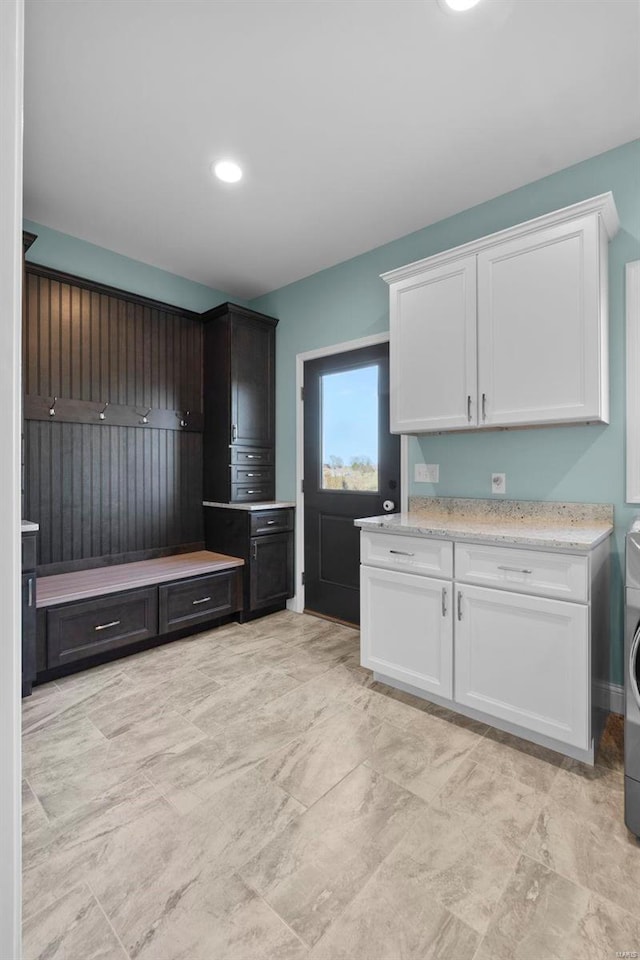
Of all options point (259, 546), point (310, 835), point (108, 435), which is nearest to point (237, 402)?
point (108, 435)

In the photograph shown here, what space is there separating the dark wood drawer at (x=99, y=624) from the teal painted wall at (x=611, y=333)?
1957 mm

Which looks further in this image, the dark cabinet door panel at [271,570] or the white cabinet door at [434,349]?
the dark cabinet door panel at [271,570]

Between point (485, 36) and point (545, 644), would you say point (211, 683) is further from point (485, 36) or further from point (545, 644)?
point (485, 36)

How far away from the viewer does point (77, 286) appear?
317cm

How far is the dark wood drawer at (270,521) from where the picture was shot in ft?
11.8

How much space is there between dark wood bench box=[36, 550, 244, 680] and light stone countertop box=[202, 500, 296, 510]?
0.41 metres

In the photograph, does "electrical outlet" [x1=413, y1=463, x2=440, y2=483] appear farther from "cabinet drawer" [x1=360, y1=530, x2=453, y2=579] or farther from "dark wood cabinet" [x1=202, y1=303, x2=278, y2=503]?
"dark wood cabinet" [x1=202, y1=303, x2=278, y2=503]

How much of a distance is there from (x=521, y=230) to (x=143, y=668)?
319 centimetres

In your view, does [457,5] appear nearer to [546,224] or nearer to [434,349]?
[546,224]

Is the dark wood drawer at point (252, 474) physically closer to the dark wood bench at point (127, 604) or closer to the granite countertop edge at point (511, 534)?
the dark wood bench at point (127, 604)

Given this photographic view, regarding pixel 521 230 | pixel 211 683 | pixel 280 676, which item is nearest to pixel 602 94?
pixel 521 230

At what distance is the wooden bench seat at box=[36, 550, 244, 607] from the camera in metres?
2.69

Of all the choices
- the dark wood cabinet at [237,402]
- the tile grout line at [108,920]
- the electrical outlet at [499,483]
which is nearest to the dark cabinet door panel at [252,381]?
the dark wood cabinet at [237,402]

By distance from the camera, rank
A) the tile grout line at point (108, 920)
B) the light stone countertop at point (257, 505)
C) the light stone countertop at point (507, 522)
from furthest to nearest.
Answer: the light stone countertop at point (257, 505) < the light stone countertop at point (507, 522) < the tile grout line at point (108, 920)
